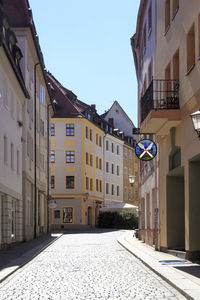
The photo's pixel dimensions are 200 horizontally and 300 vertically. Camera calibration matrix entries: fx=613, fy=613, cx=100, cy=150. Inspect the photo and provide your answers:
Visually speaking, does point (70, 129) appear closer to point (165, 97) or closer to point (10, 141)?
point (10, 141)

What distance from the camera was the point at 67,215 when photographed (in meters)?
68.9

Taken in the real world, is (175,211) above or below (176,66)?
below

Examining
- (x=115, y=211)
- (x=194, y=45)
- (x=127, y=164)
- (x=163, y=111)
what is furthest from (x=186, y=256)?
(x=127, y=164)

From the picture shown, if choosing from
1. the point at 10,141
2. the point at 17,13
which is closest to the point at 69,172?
the point at 17,13

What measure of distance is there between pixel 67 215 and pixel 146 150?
4641 cm

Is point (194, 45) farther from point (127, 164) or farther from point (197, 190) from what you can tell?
point (127, 164)

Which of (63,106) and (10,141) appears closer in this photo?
(10,141)

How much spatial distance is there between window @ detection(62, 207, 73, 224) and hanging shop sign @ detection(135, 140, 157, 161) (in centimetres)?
4619

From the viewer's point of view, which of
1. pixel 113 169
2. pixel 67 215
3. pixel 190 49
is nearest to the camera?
pixel 190 49

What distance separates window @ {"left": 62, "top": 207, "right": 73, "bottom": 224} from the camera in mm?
68688

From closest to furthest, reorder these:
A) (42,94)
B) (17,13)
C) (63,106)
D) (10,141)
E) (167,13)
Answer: (167,13)
(10,141)
(17,13)
(42,94)
(63,106)

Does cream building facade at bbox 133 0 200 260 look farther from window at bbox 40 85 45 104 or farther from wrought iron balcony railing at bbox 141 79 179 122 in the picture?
window at bbox 40 85 45 104

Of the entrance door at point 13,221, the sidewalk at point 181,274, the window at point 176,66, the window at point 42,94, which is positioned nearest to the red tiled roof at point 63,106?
the window at point 42,94

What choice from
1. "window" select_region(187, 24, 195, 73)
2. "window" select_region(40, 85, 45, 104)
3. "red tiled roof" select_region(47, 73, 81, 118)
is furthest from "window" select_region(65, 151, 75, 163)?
"window" select_region(187, 24, 195, 73)
